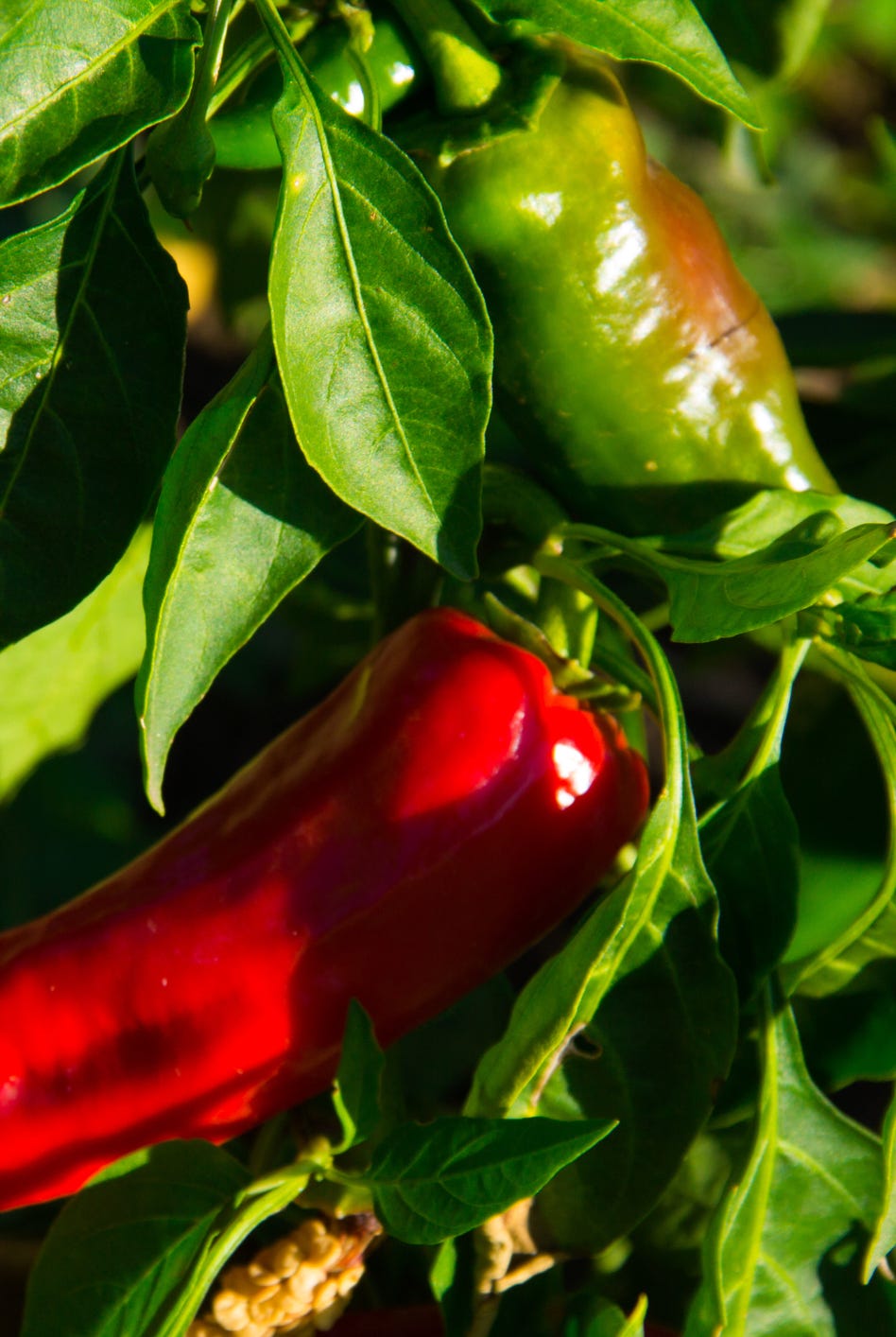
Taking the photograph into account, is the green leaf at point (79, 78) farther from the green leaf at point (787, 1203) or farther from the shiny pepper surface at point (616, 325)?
the green leaf at point (787, 1203)

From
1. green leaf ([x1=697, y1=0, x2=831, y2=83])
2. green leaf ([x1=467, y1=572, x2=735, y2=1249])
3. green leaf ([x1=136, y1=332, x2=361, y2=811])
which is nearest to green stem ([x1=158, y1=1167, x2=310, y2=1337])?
green leaf ([x1=467, y1=572, x2=735, y2=1249])

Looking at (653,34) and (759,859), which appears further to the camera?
(759,859)

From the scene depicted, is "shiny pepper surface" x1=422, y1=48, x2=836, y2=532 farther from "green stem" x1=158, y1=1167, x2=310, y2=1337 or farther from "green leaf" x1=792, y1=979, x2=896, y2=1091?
"green stem" x1=158, y1=1167, x2=310, y2=1337

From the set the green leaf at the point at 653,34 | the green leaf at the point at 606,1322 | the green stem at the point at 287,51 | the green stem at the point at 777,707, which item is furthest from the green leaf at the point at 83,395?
the green leaf at the point at 606,1322

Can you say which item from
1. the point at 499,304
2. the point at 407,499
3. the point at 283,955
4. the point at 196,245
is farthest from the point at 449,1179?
the point at 196,245

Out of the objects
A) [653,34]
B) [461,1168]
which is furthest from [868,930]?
[653,34]

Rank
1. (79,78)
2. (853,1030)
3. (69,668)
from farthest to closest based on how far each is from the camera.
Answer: (69,668) → (853,1030) → (79,78)

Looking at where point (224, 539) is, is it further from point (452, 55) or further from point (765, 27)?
point (765, 27)
